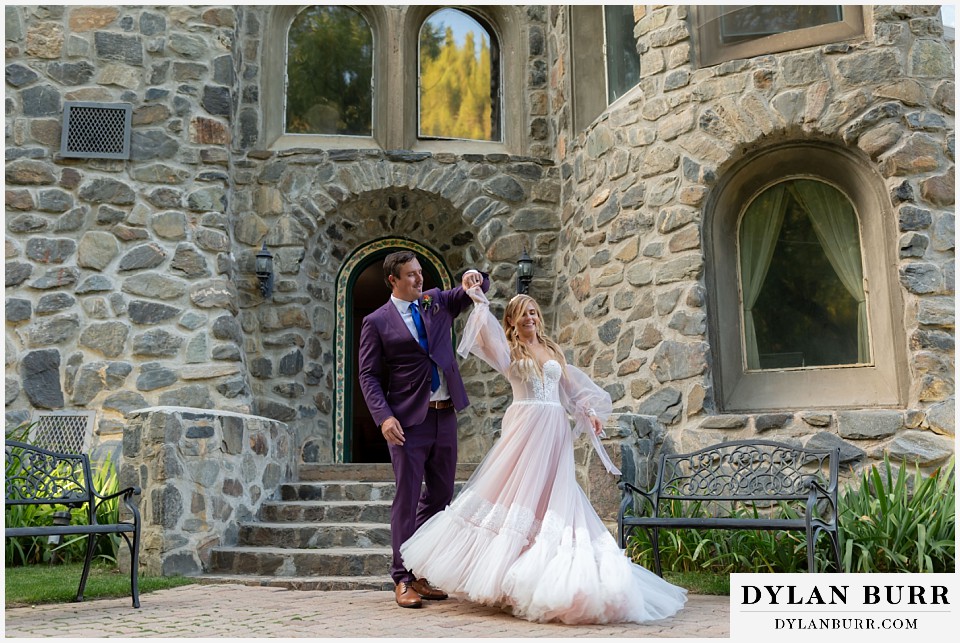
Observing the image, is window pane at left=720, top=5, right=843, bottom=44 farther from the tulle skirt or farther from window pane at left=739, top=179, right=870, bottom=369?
the tulle skirt

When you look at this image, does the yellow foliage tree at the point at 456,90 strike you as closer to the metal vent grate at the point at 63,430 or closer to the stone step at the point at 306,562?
the metal vent grate at the point at 63,430

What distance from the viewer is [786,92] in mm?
6648

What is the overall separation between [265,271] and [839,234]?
17.3 feet

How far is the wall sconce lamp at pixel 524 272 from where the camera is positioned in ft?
28.7

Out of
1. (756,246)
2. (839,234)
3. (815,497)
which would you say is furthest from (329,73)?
(815,497)

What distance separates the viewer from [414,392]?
4566 mm

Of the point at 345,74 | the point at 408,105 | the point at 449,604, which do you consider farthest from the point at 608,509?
the point at 345,74

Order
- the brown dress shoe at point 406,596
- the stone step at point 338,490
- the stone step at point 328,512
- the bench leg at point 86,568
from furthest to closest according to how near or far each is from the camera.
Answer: the stone step at point 338,490, the stone step at point 328,512, the bench leg at point 86,568, the brown dress shoe at point 406,596

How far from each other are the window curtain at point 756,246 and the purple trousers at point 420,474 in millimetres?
3284

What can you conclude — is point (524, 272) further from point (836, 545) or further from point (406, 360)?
point (836, 545)

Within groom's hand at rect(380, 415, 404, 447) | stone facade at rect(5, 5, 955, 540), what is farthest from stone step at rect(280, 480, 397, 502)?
groom's hand at rect(380, 415, 404, 447)

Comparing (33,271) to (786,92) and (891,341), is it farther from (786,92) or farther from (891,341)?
(891,341)

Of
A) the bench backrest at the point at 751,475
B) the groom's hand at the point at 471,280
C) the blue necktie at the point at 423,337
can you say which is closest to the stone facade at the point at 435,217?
the bench backrest at the point at 751,475

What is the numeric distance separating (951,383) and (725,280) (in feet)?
5.97
